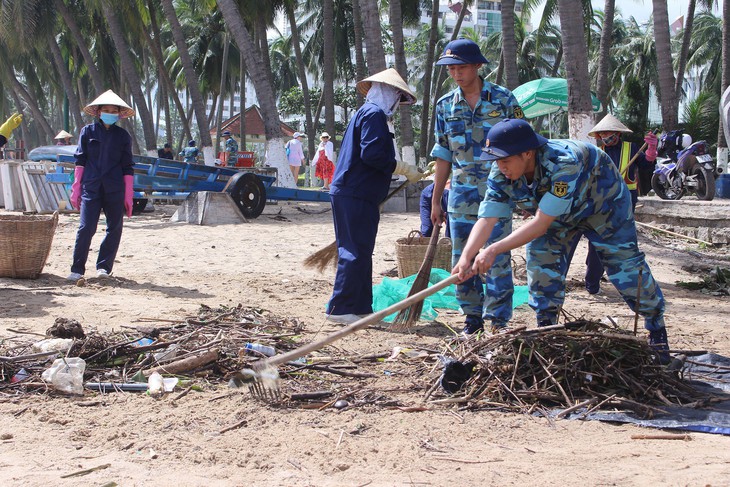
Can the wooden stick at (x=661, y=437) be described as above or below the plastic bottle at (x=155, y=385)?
below

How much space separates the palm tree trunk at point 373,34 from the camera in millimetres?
14086

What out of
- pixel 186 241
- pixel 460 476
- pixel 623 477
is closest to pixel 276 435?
pixel 460 476

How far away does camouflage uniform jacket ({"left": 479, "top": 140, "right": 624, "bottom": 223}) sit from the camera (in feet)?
12.7

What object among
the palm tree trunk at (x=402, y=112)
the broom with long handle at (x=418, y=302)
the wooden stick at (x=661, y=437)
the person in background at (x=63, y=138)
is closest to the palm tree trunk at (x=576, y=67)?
the broom with long handle at (x=418, y=302)

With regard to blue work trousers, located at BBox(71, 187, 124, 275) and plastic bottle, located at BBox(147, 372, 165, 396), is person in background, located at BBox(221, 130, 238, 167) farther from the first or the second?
plastic bottle, located at BBox(147, 372, 165, 396)

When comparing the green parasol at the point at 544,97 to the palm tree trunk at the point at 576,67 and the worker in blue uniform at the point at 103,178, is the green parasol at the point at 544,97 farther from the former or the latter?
the worker in blue uniform at the point at 103,178

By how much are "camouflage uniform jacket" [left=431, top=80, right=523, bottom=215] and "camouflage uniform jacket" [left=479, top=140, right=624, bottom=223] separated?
0.71 metres

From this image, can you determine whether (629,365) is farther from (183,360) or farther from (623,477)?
(183,360)

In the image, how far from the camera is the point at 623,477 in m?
2.90

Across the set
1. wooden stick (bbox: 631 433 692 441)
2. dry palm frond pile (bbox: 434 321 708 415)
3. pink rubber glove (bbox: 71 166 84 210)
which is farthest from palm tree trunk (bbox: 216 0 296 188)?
wooden stick (bbox: 631 433 692 441)

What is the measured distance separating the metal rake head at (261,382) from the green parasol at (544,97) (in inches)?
573

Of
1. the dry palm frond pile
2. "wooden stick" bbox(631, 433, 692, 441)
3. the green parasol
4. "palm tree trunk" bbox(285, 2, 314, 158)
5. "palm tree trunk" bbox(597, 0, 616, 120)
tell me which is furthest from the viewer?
"palm tree trunk" bbox(285, 2, 314, 158)

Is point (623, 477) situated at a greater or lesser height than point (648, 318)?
lesser

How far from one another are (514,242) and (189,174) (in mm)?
11059
